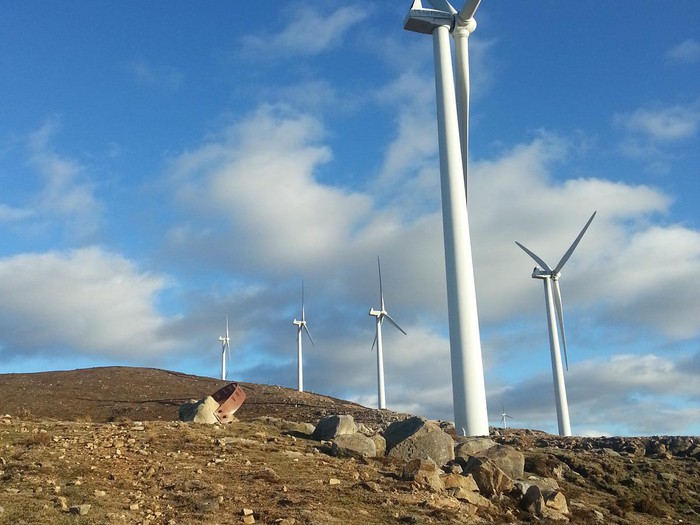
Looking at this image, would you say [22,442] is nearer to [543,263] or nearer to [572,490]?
[572,490]

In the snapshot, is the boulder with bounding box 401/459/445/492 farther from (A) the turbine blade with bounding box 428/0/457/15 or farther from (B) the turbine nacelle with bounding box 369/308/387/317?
(B) the turbine nacelle with bounding box 369/308/387/317

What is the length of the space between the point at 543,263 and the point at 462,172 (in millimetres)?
29810

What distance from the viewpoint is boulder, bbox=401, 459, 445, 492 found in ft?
65.8

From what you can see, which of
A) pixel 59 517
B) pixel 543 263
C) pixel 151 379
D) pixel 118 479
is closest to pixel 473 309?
pixel 118 479

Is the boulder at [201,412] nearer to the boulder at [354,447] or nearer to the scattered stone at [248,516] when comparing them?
the boulder at [354,447]

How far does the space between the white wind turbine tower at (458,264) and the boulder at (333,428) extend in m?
6.42

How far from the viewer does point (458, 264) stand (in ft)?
109

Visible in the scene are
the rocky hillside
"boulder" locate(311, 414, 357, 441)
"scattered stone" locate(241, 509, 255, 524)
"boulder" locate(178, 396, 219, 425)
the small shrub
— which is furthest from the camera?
"boulder" locate(178, 396, 219, 425)

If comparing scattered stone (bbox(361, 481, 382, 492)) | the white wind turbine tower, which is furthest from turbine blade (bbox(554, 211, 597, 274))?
scattered stone (bbox(361, 481, 382, 492))

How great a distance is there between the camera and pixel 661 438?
4022 cm

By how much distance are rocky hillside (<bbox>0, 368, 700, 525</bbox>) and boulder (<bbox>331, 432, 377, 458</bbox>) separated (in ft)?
0.13

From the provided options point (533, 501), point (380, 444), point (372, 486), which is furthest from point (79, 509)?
point (533, 501)

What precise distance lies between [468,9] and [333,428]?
2426 centimetres

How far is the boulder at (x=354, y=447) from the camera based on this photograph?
949 inches
